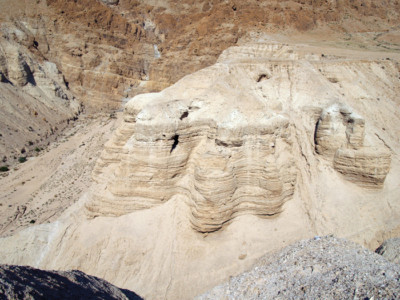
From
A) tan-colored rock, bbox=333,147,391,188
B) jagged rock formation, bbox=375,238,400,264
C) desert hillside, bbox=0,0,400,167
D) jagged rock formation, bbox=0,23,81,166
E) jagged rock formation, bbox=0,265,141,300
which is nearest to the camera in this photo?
jagged rock formation, bbox=0,265,141,300

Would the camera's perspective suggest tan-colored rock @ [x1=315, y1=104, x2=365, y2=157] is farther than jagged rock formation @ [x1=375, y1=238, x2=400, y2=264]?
Yes

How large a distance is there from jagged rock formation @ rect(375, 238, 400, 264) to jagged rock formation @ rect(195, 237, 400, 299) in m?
1.08

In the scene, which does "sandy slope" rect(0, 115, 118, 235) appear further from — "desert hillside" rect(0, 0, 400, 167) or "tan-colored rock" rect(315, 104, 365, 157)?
"tan-colored rock" rect(315, 104, 365, 157)

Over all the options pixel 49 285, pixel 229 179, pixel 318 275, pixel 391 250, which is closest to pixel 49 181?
pixel 229 179

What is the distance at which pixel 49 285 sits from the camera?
6.70 meters

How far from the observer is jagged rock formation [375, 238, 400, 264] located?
9.27 m

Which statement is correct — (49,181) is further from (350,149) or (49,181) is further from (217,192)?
(350,149)

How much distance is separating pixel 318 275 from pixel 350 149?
5771 mm

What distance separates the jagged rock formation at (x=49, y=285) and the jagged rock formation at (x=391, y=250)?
8596 millimetres

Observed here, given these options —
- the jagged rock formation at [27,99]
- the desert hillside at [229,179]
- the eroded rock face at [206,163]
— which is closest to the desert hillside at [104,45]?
the jagged rock formation at [27,99]

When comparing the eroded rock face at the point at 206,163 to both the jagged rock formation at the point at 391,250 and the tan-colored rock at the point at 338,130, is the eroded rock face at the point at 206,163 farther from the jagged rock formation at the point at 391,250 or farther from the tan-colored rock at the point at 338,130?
the jagged rock formation at the point at 391,250

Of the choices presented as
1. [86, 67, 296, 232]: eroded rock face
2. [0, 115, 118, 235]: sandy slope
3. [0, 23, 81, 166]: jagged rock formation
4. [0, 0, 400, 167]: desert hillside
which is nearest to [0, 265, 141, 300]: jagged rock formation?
[86, 67, 296, 232]: eroded rock face

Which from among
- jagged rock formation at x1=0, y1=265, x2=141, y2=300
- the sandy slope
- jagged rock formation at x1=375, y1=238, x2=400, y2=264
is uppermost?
jagged rock formation at x1=0, y1=265, x2=141, y2=300

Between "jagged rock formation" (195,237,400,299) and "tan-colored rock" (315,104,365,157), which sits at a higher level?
"tan-colored rock" (315,104,365,157)
